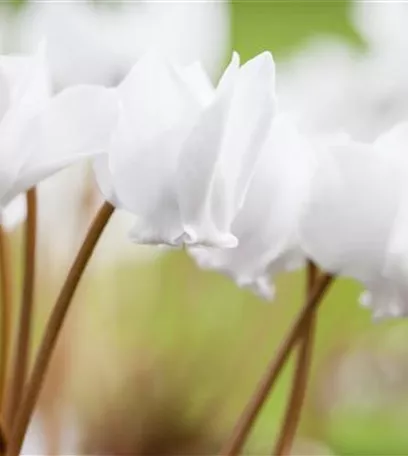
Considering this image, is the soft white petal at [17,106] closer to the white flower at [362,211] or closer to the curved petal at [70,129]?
the curved petal at [70,129]

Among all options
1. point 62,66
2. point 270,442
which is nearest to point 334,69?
point 62,66

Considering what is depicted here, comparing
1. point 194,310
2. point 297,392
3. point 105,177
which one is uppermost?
point 105,177

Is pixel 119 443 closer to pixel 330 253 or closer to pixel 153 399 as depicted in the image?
pixel 153 399

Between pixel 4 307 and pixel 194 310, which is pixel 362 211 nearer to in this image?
pixel 4 307

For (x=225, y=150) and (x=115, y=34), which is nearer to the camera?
(x=225, y=150)

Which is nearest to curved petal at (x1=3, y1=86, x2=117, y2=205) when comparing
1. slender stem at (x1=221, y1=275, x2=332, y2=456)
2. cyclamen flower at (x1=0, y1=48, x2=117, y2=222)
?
cyclamen flower at (x1=0, y1=48, x2=117, y2=222)

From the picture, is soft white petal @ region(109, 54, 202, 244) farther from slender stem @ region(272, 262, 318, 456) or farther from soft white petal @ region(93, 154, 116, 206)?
slender stem @ region(272, 262, 318, 456)

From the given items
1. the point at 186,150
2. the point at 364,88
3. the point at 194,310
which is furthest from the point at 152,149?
the point at 194,310
